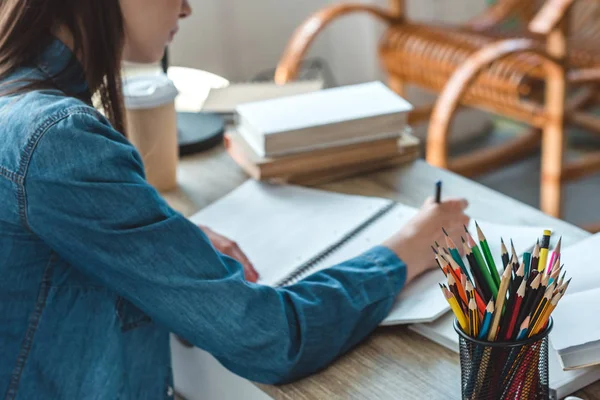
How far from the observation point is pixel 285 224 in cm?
112

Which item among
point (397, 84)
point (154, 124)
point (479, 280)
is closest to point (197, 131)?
point (154, 124)

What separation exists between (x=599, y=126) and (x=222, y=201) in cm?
182

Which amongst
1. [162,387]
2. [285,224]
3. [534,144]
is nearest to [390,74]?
[534,144]

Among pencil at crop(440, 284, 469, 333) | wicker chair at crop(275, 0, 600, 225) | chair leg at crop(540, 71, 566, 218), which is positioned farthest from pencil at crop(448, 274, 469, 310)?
chair leg at crop(540, 71, 566, 218)

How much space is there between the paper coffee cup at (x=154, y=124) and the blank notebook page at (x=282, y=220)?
0.11 metres

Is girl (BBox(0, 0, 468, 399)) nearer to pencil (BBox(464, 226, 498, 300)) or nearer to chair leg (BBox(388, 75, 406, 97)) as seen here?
pencil (BBox(464, 226, 498, 300))

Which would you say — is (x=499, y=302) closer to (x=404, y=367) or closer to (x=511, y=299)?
A: (x=511, y=299)

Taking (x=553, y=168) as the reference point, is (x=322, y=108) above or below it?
above

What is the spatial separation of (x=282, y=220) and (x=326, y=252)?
118 millimetres

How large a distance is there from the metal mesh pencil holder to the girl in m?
0.18

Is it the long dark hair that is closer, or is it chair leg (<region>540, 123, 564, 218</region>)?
the long dark hair

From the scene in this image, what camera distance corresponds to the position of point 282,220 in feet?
3.70

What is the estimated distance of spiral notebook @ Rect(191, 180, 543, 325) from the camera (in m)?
0.94

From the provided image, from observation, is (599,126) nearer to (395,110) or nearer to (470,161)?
A: (470,161)
